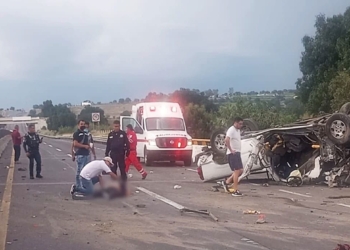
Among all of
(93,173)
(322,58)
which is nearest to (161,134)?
(93,173)

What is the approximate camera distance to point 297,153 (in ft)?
57.5

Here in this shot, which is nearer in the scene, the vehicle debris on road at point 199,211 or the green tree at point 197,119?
the vehicle debris on road at point 199,211

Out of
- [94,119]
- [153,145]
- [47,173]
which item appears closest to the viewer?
[47,173]

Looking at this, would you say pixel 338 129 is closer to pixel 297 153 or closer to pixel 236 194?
pixel 297 153

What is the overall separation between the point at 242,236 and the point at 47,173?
13.4m

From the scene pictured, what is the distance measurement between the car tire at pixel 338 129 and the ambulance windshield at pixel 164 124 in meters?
10.4

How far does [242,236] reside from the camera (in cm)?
932

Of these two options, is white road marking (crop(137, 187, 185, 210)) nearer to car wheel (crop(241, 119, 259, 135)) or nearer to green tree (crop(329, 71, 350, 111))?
car wheel (crop(241, 119, 259, 135))

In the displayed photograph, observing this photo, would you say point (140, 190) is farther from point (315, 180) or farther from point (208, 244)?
point (208, 244)

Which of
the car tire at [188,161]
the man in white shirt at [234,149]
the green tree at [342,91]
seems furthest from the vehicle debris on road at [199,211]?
the green tree at [342,91]

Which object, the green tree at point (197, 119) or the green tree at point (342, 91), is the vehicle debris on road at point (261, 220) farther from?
the green tree at point (197, 119)

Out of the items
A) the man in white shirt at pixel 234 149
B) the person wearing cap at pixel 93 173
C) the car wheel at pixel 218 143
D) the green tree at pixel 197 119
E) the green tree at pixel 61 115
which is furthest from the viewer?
the green tree at pixel 197 119

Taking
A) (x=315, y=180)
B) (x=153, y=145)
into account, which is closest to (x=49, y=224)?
(x=315, y=180)

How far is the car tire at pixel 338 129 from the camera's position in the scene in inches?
614
